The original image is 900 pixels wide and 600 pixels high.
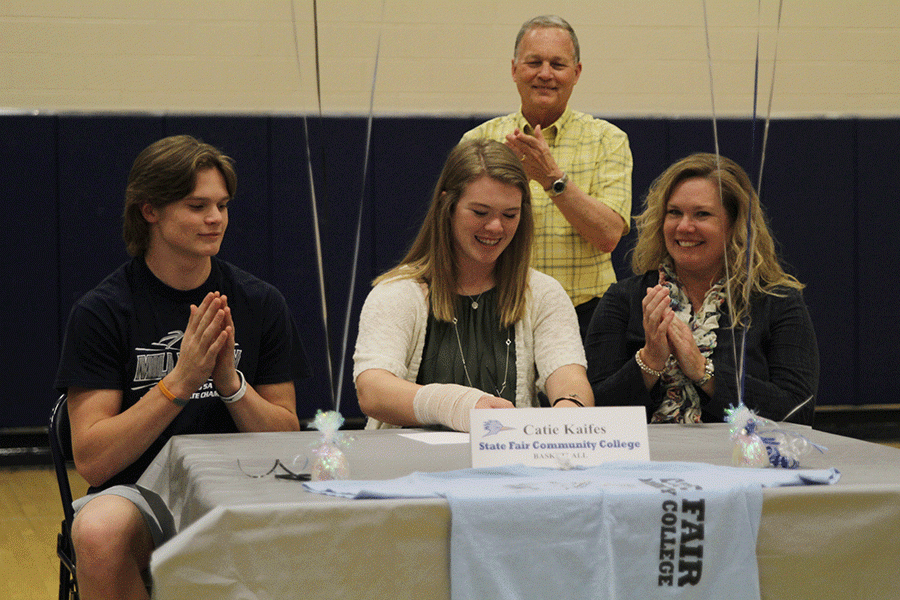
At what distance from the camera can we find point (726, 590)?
3.68 ft

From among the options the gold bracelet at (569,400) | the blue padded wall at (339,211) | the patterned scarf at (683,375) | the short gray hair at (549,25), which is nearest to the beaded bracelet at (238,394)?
the gold bracelet at (569,400)

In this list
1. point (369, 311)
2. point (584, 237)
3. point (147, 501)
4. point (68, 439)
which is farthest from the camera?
point (584, 237)

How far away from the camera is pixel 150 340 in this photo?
1778 millimetres

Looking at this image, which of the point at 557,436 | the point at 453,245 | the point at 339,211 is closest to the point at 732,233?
the point at 453,245

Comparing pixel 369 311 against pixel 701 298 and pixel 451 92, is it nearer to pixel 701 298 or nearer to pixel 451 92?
pixel 701 298

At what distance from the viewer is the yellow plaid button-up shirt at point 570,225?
2805 mm

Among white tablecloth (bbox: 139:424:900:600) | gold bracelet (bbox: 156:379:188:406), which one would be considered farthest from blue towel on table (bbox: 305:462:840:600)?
gold bracelet (bbox: 156:379:188:406)

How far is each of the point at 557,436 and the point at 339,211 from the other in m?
3.77

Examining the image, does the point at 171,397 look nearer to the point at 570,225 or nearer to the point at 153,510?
the point at 153,510

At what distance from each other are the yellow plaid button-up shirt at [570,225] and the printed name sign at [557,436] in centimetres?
150

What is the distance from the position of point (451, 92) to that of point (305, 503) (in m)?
4.27

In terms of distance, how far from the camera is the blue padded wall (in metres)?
4.64

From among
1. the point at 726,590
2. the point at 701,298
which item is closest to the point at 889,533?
the point at 726,590

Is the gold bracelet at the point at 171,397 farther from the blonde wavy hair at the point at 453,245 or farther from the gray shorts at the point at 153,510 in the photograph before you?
the blonde wavy hair at the point at 453,245
